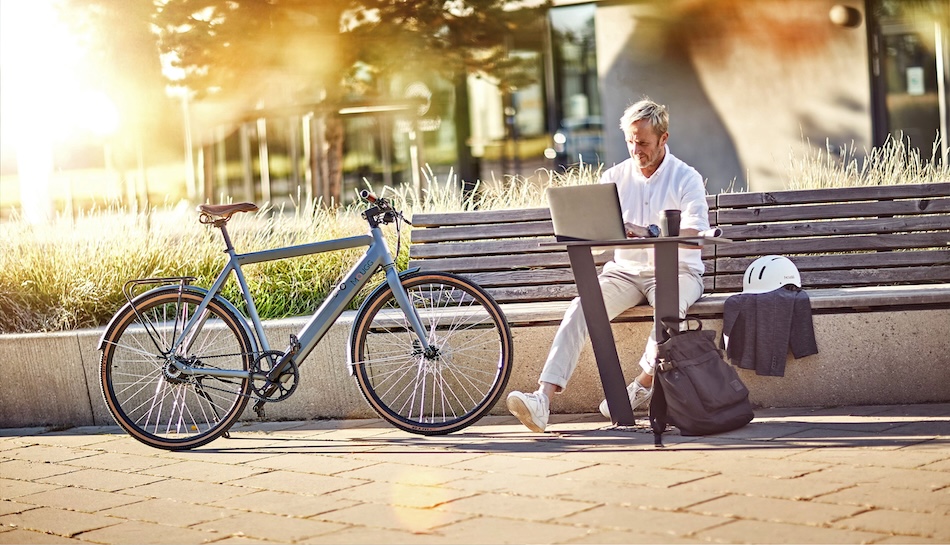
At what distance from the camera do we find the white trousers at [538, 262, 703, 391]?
5781 millimetres

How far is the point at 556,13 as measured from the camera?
16.4 m


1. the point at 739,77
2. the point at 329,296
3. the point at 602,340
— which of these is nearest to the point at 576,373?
the point at 602,340

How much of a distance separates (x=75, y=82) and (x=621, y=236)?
11.8 m

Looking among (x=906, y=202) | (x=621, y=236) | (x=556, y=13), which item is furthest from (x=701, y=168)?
(x=621, y=236)

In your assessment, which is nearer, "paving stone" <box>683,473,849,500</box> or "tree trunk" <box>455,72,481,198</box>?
"paving stone" <box>683,473,849,500</box>

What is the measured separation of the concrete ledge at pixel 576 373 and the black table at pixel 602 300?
1.83 ft

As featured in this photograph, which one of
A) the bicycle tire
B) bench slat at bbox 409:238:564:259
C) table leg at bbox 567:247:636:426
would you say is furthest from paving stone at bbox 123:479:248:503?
bench slat at bbox 409:238:564:259

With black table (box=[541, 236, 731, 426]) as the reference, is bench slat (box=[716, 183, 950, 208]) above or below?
above

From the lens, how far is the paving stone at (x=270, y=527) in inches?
167

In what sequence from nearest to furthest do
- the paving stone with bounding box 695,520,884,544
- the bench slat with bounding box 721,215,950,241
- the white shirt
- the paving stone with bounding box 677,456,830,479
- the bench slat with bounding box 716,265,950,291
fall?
the paving stone with bounding box 695,520,884,544 → the paving stone with bounding box 677,456,830,479 → the white shirt → the bench slat with bounding box 716,265,950,291 → the bench slat with bounding box 721,215,950,241

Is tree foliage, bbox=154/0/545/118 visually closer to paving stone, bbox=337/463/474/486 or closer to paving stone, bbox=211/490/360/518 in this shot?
paving stone, bbox=337/463/474/486

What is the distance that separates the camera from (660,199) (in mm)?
5977

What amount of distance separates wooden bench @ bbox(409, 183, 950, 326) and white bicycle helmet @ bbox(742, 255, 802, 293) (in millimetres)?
188

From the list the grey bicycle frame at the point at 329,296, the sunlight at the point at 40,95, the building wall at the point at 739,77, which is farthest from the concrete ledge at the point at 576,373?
the building wall at the point at 739,77
